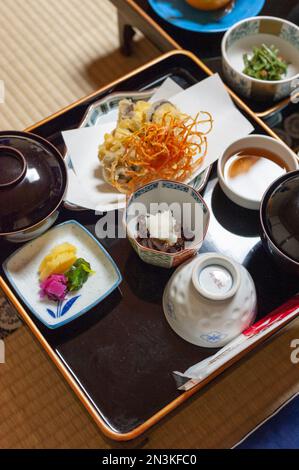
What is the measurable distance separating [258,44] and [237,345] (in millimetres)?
982

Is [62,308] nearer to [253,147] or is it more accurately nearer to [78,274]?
[78,274]

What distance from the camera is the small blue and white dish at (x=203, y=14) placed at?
1.65 metres

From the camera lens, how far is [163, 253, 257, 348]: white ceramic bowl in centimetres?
108

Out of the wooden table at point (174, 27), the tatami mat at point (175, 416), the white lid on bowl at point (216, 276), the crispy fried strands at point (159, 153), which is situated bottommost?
the tatami mat at point (175, 416)

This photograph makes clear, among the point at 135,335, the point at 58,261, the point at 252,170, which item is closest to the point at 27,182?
the point at 58,261

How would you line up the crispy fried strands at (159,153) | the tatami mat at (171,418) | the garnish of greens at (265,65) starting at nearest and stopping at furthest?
the crispy fried strands at (159,153)
the tatami mat at (171,418)
the garnish of greens at (265,65)

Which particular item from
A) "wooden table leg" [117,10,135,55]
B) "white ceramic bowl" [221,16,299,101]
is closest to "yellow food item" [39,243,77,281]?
"white ceramic bowl" [221,16,299,101]

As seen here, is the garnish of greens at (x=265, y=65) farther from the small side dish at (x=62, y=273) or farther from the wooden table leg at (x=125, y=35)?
the small side dish at (x=62, y=273)

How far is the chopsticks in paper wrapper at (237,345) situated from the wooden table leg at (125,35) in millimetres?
1298

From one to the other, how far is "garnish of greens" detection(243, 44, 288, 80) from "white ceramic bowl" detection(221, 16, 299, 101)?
3cm

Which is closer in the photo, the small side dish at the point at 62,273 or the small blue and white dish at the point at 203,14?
the small side dish at the point at 62,273

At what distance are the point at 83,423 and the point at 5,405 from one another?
0.73ft

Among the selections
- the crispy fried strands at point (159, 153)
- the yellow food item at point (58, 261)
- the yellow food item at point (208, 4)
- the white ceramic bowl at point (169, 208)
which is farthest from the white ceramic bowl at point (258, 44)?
the yellow food item at point (58, 261)
